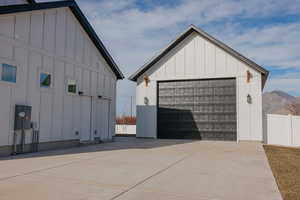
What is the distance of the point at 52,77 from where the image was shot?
10.6 m

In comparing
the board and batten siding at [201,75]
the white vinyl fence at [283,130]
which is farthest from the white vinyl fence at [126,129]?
the white vinyl fence at [283,130]

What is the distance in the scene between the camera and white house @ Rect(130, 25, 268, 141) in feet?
49.3

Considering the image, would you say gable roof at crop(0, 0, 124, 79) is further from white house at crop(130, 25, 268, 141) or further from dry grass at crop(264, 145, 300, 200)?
dry grass at crop(264, 145, 300, 200)

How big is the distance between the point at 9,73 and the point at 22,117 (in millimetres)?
1525

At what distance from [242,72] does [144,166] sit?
35.2 ft

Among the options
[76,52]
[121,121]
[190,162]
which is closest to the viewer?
[190,162]

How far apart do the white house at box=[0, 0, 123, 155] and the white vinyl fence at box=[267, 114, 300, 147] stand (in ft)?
29.9

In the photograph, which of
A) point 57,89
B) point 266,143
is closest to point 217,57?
point 266,143

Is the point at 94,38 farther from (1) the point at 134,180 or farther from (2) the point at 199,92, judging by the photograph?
(1) the point at 134,180

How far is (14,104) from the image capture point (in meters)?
8.73

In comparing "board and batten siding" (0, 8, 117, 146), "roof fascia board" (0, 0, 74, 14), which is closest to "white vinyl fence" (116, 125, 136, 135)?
"board and batten siding" (0, 8, 117, 146)

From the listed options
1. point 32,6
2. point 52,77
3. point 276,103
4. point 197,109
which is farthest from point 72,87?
point 276,103

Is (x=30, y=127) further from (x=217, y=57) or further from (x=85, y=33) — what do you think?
(x=217, y=57)

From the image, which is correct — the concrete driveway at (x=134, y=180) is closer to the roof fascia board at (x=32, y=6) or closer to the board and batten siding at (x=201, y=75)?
the roof fascia board at (x=32, y=6)
